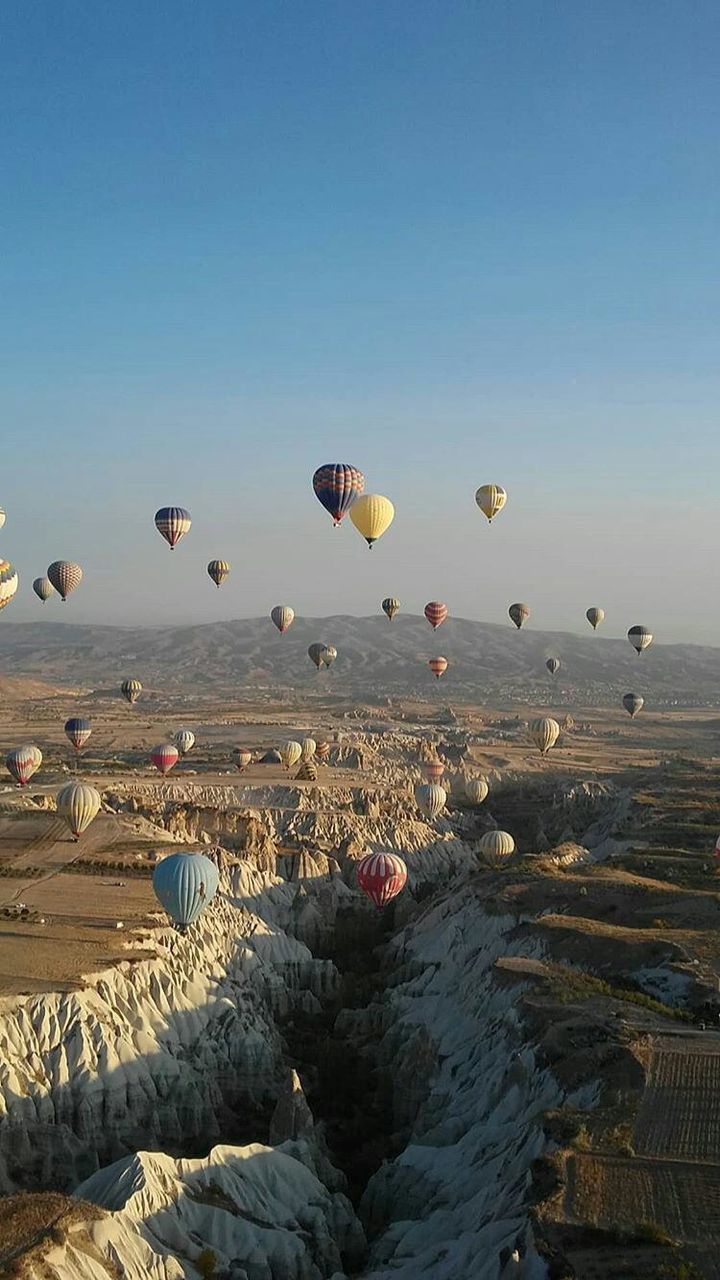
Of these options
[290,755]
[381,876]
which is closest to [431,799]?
[290,755]

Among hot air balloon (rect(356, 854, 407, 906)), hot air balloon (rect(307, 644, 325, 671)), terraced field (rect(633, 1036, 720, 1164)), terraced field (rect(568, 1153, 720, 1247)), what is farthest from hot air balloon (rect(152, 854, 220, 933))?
hot air balloon (rect(307, 644, 325, 671))

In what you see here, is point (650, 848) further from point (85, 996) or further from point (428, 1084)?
point (85, 996)

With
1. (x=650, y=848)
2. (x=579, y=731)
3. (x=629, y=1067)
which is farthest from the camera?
(x=579, y=731)

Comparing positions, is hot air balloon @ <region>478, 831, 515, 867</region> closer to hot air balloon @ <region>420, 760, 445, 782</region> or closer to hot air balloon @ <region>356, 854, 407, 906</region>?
hot air balloon @ <region>356, 854, 407, 906</region>

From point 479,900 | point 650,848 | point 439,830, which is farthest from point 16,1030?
point 439,830

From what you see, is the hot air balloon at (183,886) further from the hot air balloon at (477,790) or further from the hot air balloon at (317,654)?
the hot air balloon at (317,654)

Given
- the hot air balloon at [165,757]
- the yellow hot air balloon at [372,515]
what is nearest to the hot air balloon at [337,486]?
the yellow hot air balloon at [372,515]

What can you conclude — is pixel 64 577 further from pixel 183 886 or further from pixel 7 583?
pixel 183 886
